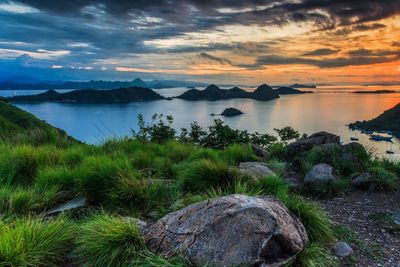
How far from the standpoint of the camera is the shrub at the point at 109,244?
152 inches

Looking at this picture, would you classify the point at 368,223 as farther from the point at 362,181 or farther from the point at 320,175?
the point at 362,181

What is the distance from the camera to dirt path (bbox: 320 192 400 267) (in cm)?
513

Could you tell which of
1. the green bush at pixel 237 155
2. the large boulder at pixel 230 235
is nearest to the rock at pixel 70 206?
the large boulder at pixel 230 235

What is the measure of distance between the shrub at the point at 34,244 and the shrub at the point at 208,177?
8.93 feet

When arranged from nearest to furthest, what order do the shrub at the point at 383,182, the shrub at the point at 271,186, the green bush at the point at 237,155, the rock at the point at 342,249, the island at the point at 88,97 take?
the rock at the point at 342,249
the shrub at the point at 271,186
the shrub at the point at 383,182
the green bush at the point at 237,155
the island at the point at 88,97

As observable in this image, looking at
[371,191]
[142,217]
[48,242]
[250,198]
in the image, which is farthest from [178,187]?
[371,191]

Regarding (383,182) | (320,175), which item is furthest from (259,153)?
(383,182)

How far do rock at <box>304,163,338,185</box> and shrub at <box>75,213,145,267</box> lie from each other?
553 centimetres

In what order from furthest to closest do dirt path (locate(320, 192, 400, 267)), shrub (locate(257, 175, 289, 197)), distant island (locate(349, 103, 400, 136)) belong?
distant island (locate(349, 103, 400, 136)) → shrub (locate(257, 175, 289, 197)) → dirt path (locate(320, 192, 400, 267))

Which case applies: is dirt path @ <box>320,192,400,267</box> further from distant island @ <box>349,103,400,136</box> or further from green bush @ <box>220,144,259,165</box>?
distant island @ <box>349,103,400,136</box>

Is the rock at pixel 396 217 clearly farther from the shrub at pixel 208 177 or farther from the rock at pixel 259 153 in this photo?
the rock at pixel 259 153

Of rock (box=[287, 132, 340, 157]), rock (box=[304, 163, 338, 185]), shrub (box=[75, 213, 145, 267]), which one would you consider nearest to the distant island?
rock (box=[287, 132, 340, 157])

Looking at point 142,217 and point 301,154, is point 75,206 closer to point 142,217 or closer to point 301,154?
point 142,217

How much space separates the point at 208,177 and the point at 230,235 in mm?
2881
